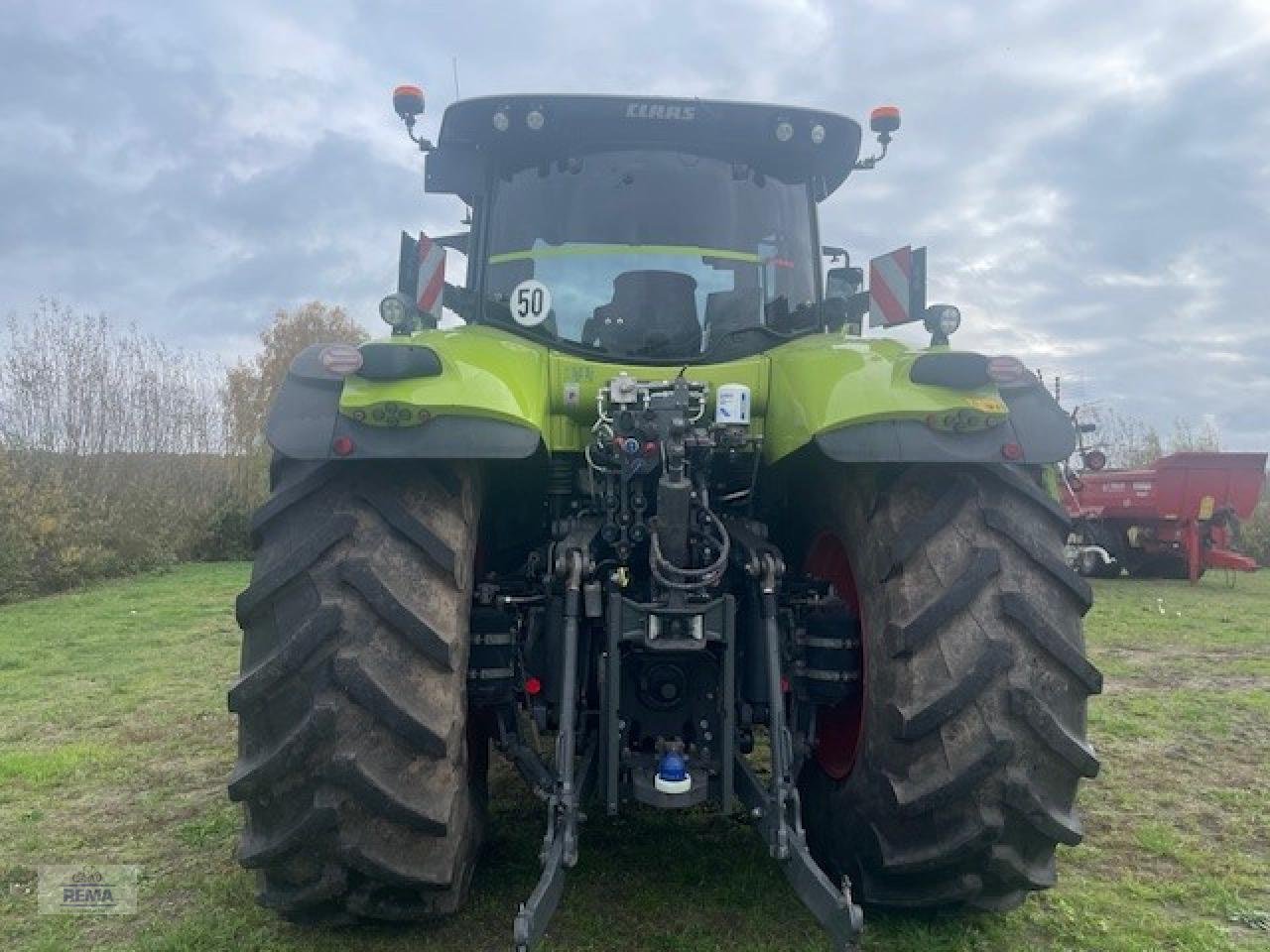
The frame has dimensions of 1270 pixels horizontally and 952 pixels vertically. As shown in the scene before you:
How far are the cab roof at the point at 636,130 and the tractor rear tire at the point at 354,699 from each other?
1.71 meters

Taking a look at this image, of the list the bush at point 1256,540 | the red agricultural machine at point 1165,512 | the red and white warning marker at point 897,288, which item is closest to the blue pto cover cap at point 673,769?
the red and white warning marker at point 897,288

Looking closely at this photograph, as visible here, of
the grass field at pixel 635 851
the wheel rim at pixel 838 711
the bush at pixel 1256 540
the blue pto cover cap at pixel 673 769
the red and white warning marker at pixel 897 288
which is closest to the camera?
the blue pto cover cap at pixel 673 769

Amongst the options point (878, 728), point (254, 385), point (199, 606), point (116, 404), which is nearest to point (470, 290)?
point (878, 728)

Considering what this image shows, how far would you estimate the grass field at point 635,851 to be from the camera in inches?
121

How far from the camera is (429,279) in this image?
432 centimetres

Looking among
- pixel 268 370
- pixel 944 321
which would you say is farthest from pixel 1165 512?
pixel 268 370

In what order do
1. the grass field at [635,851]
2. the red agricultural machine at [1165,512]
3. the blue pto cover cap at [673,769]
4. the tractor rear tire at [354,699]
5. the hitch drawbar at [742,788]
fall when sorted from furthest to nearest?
the red agricultural machine at [1165,512] < the grass field at [635,851] < the blue pto cover cap at [673,769] < the tractor rear tire at [354,699] < the hitch drawbar at [742,788]

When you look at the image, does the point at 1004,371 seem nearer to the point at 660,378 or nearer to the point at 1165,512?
the point at 660,378

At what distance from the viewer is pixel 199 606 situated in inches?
479

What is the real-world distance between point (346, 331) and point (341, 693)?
101 ft

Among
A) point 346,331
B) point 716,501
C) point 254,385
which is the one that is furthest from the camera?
point 346,331

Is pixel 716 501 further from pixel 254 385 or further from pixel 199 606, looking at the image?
pixel 254 385

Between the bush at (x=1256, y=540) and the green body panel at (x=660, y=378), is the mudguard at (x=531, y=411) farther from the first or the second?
the bush at (x=1256, y=540)

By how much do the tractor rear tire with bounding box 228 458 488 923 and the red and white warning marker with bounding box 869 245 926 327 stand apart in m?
2.28
